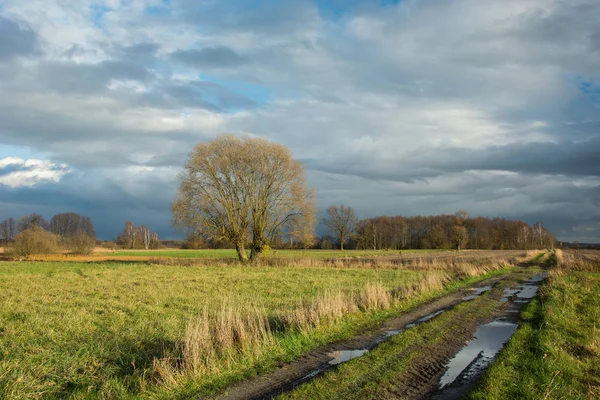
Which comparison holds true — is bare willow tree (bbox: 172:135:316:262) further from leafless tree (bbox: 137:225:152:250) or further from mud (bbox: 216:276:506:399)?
leafless tree (bbox: 137:225:152:250)

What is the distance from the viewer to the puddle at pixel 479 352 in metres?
8.34

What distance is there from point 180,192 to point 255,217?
787cm

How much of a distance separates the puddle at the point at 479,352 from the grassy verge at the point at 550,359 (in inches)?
13.4

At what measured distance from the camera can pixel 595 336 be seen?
1117cm

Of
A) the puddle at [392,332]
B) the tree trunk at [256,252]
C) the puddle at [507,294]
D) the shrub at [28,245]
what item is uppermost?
Result: the shrub at [28,245]

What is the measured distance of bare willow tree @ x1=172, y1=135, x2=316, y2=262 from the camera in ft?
138

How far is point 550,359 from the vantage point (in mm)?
8961

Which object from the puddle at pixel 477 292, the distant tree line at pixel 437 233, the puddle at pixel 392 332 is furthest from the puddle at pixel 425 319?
the distant tree line at pixel 437 233

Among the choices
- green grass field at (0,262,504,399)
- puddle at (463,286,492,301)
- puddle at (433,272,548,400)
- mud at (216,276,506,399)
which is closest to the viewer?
mud at (216,276,506,399)

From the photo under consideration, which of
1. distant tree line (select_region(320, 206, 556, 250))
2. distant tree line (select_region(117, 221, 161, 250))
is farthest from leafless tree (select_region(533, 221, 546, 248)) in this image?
distant tree line (select_region(117, 221, 161, 250))

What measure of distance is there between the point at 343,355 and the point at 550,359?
438 cm

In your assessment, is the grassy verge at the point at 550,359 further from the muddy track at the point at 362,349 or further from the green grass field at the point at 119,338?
the green grass field at the point at 119,338

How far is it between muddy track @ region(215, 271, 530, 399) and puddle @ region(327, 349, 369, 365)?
0.22 feet

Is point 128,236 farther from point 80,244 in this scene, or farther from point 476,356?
point 476,356
